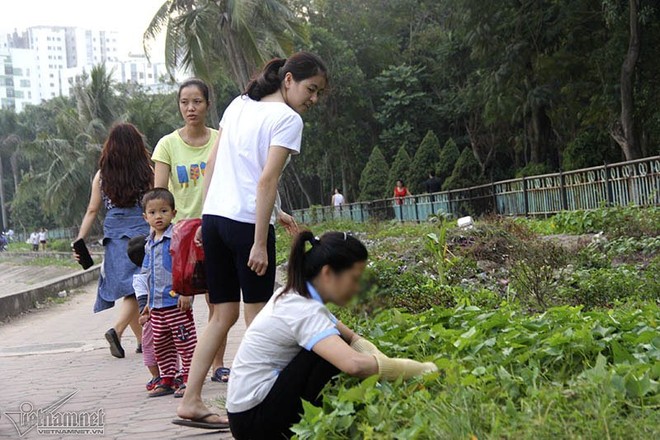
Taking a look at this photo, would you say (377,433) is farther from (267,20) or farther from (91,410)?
(267,20)

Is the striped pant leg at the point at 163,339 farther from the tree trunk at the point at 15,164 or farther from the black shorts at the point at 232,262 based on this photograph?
the tree trunk at the point at 15,164

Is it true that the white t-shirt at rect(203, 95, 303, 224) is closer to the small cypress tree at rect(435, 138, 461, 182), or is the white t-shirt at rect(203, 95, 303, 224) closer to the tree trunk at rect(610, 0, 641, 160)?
the tree trunk at rect(610, 0, 641, 160)

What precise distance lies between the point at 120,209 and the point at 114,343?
3.87ft

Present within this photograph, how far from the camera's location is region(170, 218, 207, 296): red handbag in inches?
204

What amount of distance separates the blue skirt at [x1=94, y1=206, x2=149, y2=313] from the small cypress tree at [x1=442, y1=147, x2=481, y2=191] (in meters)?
24.0

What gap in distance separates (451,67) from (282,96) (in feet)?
116

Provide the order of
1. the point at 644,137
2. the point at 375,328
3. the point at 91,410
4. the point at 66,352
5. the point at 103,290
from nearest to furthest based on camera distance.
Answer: the point at 375,328
the point at 91,410
the point at 103,290
the point at 66,352
the point at 644,137

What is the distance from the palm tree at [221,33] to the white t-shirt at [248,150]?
2545 cm

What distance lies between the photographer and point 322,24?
156 feet

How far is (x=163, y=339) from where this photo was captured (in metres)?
5.90

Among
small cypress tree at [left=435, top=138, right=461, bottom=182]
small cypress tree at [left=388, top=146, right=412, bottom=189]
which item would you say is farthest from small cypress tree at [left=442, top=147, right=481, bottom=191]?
small cypress tree at [left=388, top=146, right=412, bottom=189]

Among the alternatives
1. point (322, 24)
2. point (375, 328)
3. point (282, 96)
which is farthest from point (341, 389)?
point (322, 24)

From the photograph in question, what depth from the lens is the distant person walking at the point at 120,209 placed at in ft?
23.4

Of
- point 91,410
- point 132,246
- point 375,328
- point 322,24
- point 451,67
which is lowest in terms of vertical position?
point 91,410
